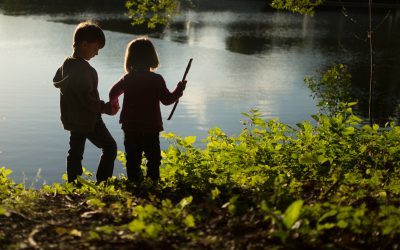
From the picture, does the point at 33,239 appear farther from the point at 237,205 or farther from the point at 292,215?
the point at 292,215

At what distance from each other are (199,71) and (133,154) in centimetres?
2530

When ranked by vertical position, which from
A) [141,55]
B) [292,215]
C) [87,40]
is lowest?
[292,215]

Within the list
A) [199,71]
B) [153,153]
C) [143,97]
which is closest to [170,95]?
[143,97]

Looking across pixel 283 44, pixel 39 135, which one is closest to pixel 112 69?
pixel 39 135

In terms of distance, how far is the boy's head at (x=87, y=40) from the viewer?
6.15 metres

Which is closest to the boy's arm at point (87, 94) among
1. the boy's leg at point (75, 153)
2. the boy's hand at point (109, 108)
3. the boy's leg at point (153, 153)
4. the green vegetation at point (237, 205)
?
the boy's hand at point (109, 108)

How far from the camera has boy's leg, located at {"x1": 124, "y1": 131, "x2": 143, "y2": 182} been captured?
251 inches

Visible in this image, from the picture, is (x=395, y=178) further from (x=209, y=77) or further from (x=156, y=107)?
(x=209, y=77)

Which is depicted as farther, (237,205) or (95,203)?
(95,203)

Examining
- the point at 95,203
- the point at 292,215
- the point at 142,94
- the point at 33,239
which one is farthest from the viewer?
the point at 142,94

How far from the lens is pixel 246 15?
70.8 m

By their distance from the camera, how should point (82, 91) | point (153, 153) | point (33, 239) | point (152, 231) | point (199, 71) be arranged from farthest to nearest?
point (199, 71) < point (153, 153) < point (82, 91) < point (33, 239) < point (152, 231)

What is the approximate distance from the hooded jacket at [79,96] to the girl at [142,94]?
254 mm

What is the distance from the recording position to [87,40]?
20.2ft
